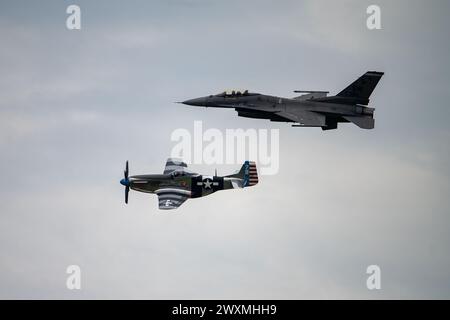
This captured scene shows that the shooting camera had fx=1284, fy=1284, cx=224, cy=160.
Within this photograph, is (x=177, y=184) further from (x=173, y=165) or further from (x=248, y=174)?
(x=248, y=174)

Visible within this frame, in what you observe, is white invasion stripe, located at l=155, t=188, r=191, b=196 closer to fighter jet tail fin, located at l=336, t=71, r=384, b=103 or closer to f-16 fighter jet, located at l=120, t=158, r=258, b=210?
f-16 fighter jet, located at l=120, t=158, r=258, b=210

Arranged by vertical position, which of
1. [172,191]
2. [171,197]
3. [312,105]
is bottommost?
[171,197]

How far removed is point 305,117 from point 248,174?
7659 millimetres

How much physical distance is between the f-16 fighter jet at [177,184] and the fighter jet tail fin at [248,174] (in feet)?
0.98

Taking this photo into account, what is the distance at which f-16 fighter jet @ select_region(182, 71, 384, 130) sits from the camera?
108438 millimetres

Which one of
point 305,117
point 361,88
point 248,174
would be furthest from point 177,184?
point 361,88

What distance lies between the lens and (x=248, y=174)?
11181cm

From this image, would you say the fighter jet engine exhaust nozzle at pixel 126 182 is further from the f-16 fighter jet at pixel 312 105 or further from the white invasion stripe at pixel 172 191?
the f-16 fighter jet at pixel 312 105

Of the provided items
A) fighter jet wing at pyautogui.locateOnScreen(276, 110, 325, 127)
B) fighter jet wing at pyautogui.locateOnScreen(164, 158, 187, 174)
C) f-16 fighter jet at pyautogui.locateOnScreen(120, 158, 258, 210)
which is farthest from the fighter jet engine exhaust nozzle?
fighter jet wing at pyautogui.locateOnScreen(276, 110, 325, 127)

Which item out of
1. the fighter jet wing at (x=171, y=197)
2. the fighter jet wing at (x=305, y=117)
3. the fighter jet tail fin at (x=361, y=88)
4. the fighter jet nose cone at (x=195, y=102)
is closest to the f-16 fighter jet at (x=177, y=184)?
the fighter jet wing at (x=171, y=197)

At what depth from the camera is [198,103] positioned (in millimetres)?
110125
